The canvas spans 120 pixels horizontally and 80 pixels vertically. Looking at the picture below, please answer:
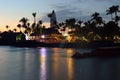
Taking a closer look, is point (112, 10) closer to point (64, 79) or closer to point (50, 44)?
point (50, 44)

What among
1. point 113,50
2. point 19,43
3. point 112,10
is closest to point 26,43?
point 19,43

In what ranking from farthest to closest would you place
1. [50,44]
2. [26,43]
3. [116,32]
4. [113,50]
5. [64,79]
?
[26,43], [50,44], [116,32], [113,50], [64,79]

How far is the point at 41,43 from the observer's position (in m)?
183

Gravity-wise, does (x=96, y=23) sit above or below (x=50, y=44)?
above

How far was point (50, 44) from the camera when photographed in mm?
178625

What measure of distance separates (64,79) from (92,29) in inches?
5504

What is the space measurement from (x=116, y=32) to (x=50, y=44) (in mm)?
38220

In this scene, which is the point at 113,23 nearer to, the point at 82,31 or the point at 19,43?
the point at 82,31

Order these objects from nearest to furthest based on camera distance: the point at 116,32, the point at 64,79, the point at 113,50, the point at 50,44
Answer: the point at 64,79 < the point at 113,50 < the point at 116,32 < the point at 50,44

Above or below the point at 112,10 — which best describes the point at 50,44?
below

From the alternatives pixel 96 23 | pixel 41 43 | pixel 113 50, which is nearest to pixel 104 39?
pixel 96 23

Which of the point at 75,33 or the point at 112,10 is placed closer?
the point at 112,10

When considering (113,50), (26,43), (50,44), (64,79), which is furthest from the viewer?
(26,43)

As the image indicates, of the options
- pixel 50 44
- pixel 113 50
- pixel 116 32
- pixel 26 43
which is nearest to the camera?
pixel 113 50
